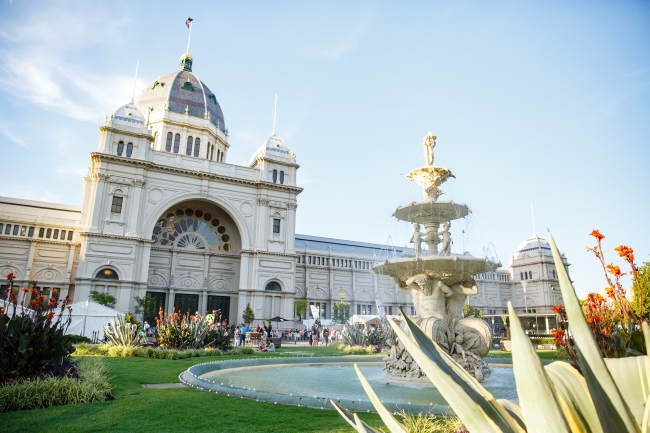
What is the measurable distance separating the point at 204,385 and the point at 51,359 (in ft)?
11.4

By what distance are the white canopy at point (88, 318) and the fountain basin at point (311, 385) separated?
15.3 m

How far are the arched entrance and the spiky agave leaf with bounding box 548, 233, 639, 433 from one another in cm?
3990

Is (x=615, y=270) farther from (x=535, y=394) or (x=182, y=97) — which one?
(x=182, y=97)

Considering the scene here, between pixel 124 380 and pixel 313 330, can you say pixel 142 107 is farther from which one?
pixel 124 380

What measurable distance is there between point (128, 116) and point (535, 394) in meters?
42.7

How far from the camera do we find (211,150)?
47.8 meters

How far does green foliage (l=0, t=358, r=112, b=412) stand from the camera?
6973mm

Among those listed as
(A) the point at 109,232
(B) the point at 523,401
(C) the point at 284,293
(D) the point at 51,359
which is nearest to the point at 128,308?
(A) the point at 109,232

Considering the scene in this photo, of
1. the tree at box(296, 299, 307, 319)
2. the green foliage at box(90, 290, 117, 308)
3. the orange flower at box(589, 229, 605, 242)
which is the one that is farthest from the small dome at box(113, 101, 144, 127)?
the orange flower at box(589, 229, 605, 242)

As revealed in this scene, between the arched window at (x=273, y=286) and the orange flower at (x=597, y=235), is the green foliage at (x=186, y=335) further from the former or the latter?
the arched window at (x=273, y=286)

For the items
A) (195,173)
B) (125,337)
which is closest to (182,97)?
(195,173)

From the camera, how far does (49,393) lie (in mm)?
7387

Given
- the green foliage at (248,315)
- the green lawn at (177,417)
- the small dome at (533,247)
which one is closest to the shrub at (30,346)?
the green lawn at (177,417)

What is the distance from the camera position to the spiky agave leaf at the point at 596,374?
4.24 feet
